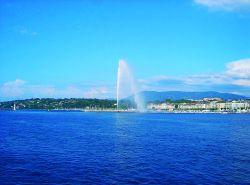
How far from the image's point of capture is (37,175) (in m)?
25.5

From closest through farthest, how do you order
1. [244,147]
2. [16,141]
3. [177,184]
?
[177,184] < [244,147] < [16,141]

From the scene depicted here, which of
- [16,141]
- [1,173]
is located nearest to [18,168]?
[1,173]

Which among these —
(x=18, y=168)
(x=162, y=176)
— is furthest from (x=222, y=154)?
(x=18, y=168)

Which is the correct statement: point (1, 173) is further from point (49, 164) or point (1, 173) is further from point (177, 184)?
point (177, 184)

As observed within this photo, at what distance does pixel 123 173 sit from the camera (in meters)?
26.2

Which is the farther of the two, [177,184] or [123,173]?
[123,173]

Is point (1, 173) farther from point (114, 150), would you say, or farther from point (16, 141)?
point (16, 141)

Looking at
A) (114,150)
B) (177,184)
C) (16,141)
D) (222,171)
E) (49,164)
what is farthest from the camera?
(16,141)

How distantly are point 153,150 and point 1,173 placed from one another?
1576 cm

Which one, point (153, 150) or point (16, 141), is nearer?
point (153, 150)

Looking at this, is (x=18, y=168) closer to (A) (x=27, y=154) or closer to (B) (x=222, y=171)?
(A) (x=27, y=154)

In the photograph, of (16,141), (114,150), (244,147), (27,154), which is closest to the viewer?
(27,154)

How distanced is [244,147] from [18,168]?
2374 cm

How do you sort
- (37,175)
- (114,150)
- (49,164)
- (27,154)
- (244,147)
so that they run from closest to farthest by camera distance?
(37,175) < (49,164) < (27,154) < (114,150) < (244,147)
